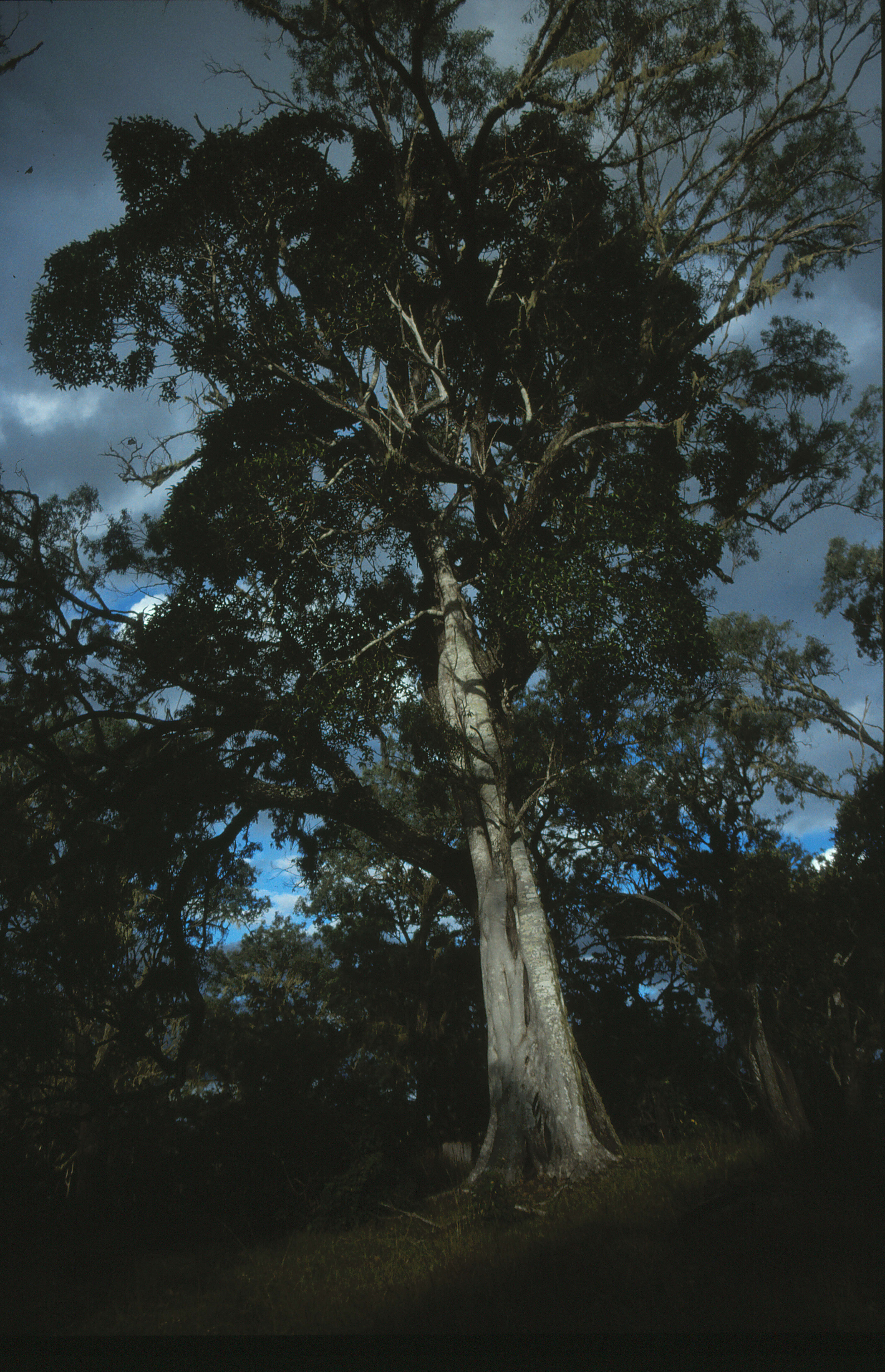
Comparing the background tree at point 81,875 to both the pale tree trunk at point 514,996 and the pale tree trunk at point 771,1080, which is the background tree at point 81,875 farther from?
the pale tree trunk at point 771,1080

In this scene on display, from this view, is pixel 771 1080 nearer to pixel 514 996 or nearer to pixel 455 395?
pixel 514 996

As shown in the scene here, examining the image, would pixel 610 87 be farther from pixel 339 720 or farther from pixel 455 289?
pixel 339 720

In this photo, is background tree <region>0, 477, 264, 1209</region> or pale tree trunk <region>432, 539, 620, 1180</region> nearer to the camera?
pale tree trunk <region>432, 539, 620, 1180</region>

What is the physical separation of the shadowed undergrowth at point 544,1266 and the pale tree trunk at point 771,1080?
5756 millimetres

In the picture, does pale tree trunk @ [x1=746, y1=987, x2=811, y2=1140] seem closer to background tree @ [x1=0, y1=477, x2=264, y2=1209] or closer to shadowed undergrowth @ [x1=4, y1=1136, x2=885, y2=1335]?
shadowed undergrowth @ [x1=4, y1=1136, x2=885, y2=1335]

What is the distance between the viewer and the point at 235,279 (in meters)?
11.7

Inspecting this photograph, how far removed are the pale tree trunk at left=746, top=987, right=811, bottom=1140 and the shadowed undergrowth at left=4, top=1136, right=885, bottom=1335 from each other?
227 inches

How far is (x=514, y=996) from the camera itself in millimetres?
8812

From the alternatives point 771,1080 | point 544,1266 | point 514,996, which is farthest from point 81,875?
point 771,1080

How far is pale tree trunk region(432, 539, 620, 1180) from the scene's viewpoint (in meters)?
7.78

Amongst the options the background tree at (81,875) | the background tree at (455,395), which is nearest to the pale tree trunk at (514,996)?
the background tree at (455,395)

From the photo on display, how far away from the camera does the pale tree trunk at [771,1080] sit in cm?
1266

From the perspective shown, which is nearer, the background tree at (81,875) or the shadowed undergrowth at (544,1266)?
the shadowed undergrowth at (544,1266)

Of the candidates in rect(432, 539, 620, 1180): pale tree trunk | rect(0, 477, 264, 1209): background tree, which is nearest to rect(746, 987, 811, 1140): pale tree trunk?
rect(432, 539, 620, 1180): pale tree trunk
